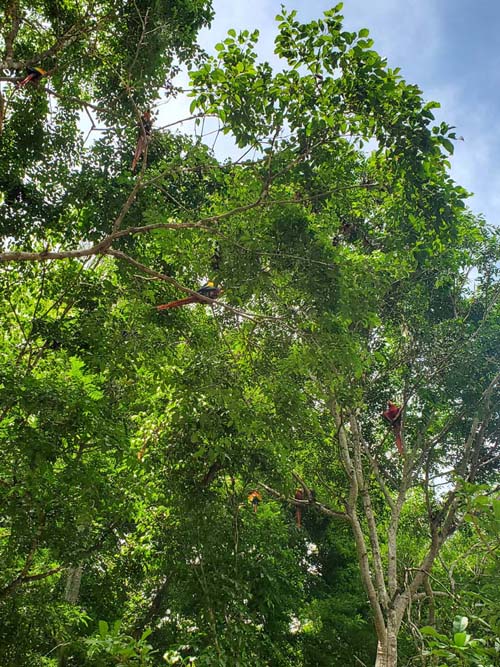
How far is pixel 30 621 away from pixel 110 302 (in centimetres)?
372

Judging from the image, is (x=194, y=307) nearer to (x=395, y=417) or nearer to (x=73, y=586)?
(x=395, y=417)

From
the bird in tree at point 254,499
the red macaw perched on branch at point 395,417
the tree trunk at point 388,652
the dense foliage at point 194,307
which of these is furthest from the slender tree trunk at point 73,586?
the red macaw perched on branch at point 395,417

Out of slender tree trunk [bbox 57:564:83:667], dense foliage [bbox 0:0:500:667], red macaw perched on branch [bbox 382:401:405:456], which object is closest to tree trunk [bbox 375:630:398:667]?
dense foliage [bbox 0:0:500:667]

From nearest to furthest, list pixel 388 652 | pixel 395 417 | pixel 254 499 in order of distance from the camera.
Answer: pixel 388 652, pixel 254 499, pixel 395 417

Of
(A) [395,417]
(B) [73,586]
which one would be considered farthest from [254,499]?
(B) [73,586]

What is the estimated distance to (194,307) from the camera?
23.0ft

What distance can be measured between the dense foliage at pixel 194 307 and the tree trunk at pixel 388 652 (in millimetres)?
32

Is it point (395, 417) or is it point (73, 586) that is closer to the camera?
point (73, 586)

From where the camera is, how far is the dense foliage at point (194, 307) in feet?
12.5

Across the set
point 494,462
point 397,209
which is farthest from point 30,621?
point 494,462

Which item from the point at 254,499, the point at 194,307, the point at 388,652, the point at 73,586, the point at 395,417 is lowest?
the point at 388,652

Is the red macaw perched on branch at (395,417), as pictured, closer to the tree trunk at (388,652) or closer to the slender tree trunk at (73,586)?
the tree trunk at (388,652)

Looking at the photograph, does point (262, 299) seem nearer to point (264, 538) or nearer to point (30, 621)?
point (264, 538)

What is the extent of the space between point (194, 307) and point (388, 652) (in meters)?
5.47
